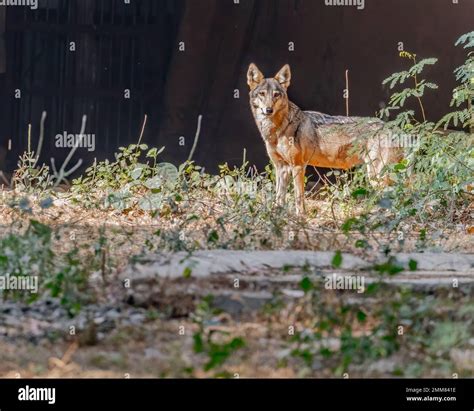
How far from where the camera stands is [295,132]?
11453mm

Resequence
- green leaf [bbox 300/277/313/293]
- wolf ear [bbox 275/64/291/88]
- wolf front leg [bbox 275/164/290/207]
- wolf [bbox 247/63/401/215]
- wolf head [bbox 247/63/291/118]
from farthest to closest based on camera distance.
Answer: wolf ear [bbox 275/64/291/88], wolf head [bbox 247/63/291/118], wolf [bbox 247/63/401/215], wolf front leg [bbox 275/164/290/207], green leaf [bbox 300/277/313/293]

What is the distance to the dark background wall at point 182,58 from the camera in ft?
41.7

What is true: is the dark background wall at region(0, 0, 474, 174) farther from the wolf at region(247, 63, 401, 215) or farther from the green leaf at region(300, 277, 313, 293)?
the green leaf at region(300, 277, 313, 293)

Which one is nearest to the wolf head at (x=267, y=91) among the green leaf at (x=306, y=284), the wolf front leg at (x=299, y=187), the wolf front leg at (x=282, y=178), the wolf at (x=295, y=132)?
the wolf at (x=295, y=132)

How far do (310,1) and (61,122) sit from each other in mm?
3272

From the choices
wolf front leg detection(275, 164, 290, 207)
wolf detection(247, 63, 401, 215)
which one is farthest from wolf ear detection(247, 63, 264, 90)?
wolf front leg detection(275, 164, 290, 207)

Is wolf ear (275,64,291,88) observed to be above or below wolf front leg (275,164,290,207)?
above

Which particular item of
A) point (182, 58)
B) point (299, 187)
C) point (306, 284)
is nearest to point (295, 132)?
point (299, 187)

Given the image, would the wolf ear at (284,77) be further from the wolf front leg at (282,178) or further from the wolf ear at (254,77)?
the wolf front leg at (282,178)

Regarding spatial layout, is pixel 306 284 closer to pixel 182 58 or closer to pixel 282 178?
pixel 282 178

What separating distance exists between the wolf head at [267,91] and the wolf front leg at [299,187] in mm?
687

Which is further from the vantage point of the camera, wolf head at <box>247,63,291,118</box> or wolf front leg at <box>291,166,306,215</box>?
wolf head at <box>247,63,291,118</box>

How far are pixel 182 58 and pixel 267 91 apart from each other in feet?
5.51

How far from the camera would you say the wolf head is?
11375 mm
